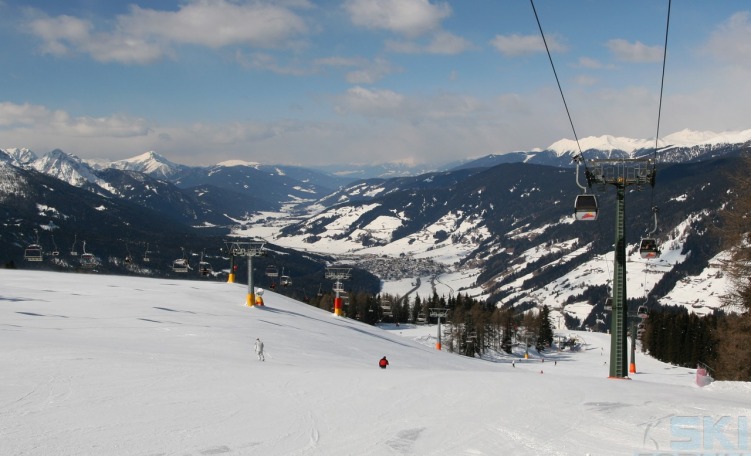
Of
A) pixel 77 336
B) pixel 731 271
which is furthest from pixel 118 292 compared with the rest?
pixel 731 271

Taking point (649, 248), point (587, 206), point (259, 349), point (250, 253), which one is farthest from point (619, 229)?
point (250, 253)

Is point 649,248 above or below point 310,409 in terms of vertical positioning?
above

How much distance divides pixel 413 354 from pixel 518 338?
100 meters

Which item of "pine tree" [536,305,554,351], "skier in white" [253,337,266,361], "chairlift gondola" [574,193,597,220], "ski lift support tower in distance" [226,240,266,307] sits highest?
"chairlift gondola" [574,193,597,220]

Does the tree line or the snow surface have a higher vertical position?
the snow surface

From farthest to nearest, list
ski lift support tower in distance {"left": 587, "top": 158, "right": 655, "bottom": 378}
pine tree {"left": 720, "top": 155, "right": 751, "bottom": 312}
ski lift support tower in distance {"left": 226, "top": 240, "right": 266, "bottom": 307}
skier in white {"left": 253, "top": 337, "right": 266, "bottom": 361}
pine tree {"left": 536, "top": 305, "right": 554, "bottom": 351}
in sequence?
pine tree {"left": 536, "top": 305, "right": 554, "bottom": 351} → ski lift support tower in distance {"left": 226, "top": 240, "right": 266, "bottom": 307} → pine tree {"left": 720, "top": 155, "right": 751, "bottom": 312} → skier in white {"left": 253, "top": 337, "right": 266, "bottom": 361} → ski lift support tower in distance {"left": 587, "top": 158, "right": 655, "bottom": 378}

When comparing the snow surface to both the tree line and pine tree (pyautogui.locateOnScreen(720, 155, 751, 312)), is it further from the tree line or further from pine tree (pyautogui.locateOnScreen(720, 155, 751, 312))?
the tree line

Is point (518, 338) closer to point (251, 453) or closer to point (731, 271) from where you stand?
point (731, 271)

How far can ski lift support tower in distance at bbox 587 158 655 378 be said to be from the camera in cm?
2684

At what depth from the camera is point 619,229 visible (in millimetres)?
27531

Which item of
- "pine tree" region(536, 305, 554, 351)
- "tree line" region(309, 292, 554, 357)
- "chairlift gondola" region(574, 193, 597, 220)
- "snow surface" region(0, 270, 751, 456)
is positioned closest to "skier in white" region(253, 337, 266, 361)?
"snow surface" region(0, 270, 751, 456)

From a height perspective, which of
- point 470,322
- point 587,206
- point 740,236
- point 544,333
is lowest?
point 544,333

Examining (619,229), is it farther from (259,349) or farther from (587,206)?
(259,349)

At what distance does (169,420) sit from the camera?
1319cm
